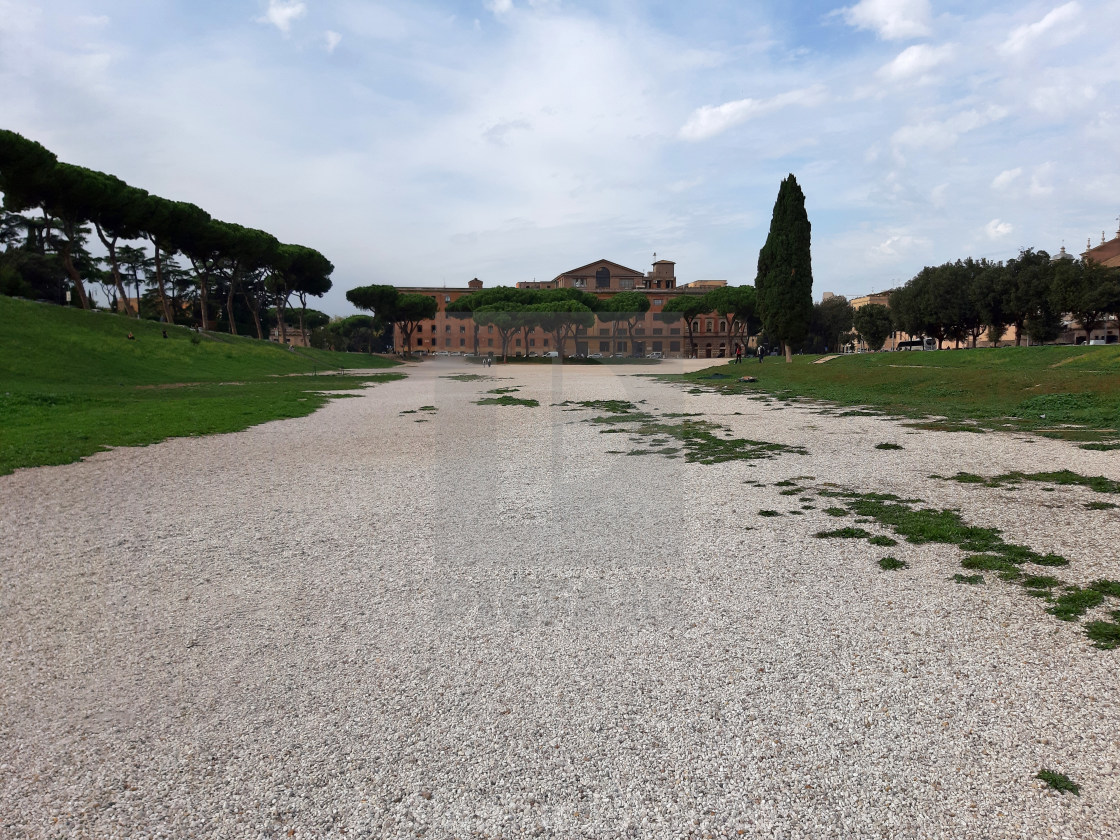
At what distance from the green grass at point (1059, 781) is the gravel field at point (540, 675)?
4cm

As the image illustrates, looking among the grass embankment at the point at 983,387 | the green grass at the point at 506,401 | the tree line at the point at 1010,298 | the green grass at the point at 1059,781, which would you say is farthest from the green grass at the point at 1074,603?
the tree line at the point at 1010,298

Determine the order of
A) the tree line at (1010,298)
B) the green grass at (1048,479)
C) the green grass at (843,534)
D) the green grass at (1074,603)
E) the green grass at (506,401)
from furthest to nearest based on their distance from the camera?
1. the tree line at (1010,298)
2. the green grass at (506,401)
3. the green grass at (1048,479)
4. the green grass at (843,534)
5. the green grass at (1074,603)

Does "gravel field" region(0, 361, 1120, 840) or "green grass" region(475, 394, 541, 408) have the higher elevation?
"green grass" region(475, 394, 541, 408)

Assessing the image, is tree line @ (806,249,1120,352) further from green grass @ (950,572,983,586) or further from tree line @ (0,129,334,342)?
tree line @ (0,129,334,342)

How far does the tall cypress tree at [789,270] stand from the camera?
3650cm

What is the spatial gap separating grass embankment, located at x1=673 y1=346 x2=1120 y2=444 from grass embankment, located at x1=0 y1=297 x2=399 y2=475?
16.4 m

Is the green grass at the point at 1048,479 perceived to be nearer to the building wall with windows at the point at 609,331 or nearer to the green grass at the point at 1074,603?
the green grass at the point at 1074,603

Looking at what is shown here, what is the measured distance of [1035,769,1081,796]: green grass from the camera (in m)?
2.71

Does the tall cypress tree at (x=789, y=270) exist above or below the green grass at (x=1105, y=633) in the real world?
above

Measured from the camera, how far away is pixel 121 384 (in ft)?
86.3

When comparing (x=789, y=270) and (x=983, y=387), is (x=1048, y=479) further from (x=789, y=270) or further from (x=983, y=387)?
(x=789, y=270)

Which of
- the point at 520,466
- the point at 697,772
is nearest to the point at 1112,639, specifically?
the point at 697,772

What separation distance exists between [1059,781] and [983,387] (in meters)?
18.9

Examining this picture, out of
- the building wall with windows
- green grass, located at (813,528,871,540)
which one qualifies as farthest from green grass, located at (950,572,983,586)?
the building wall with windows
